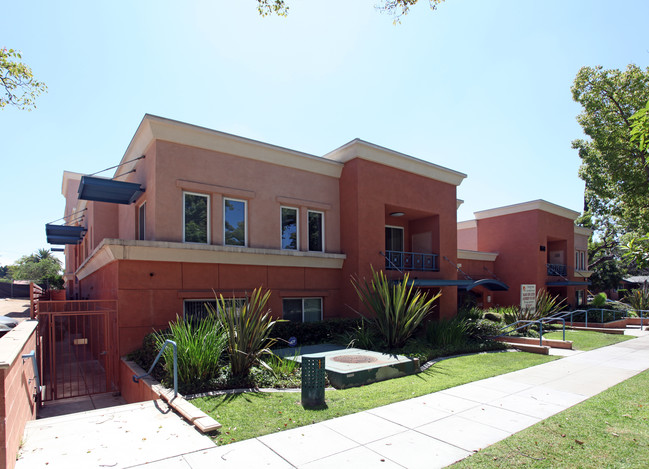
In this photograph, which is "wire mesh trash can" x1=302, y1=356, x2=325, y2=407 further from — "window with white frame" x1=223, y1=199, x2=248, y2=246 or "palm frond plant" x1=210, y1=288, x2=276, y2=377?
"window with white frame" x1=223, y1=199, x2=248, y2=246

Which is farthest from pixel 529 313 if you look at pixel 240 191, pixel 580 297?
pixel 580 297

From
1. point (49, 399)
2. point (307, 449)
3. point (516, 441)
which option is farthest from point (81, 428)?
point (516, 441)

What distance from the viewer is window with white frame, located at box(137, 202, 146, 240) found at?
1351 cm

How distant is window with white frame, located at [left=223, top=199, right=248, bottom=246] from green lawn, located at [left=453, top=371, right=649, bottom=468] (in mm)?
9761

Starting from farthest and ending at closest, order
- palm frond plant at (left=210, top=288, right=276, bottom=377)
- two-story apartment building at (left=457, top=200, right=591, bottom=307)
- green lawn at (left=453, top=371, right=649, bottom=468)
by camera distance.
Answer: two-story apartment building at (left=457, top=200, right=591, bottom=307)
palm frond plant at (left=210, top=288, right=276, bottom=377)
green lawn at (left=453, top=371, right=649, bottom=468)

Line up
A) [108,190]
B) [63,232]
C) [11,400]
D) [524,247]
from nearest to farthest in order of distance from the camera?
[11,400] < [108,190] < [63,232] < [524,247]

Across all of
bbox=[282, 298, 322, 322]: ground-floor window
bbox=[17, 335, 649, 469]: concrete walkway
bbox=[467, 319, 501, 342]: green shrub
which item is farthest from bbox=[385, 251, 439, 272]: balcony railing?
bbox=[17, 335, 649, 469]: concrete walkway

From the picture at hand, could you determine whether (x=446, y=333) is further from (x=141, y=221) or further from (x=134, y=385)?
(x=141, y=221)

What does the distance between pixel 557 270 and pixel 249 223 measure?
23.6 m

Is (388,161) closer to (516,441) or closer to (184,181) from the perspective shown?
(184,181)

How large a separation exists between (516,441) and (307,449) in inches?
116

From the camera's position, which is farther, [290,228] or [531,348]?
[290,228]

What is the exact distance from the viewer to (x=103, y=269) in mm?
13883

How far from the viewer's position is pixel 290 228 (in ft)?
48.8
